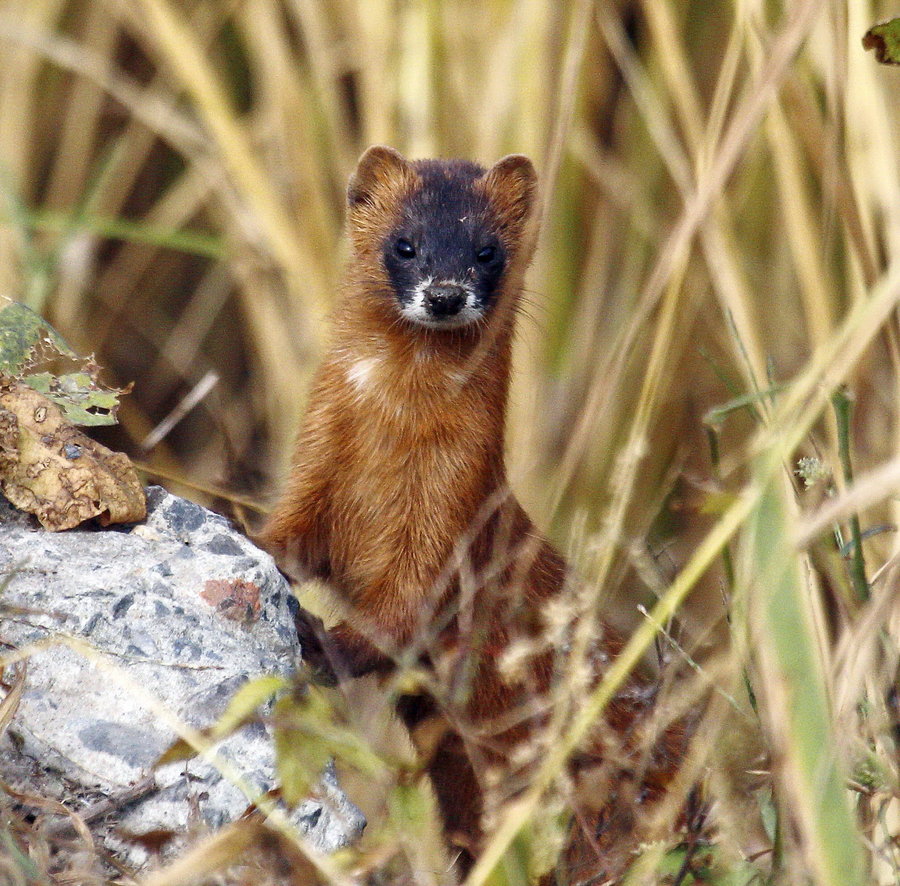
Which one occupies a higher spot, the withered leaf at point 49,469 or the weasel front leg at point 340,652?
the withered leaf at point 49,469

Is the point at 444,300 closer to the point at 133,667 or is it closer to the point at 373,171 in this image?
the point at 373,171

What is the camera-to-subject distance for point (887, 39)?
8.20 ft

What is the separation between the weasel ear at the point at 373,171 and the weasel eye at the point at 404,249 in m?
0.26

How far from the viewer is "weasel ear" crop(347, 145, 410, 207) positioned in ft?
13.5

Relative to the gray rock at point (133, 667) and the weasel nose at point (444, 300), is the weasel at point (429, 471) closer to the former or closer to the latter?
the weasel nose at point (444, 300)

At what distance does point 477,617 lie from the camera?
3.56m

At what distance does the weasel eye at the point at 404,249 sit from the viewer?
3941 mm

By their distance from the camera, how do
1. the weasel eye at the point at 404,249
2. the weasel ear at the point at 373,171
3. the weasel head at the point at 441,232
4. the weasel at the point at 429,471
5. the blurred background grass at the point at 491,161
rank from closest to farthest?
the weasel at the point at 429,471, the weasel head at the point at 441,232, the weasel eye at the point at 404,249, the weasel ear at the point at 373,171, the blurred background grass at the point at 491,161

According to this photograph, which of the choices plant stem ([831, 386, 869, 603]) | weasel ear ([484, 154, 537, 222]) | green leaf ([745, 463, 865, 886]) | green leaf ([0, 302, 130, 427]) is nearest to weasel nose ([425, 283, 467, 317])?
weasel ear ([484, 154, 537, 222])

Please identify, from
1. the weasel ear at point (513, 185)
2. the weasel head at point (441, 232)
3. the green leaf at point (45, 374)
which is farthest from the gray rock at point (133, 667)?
the weasel ear at point (513, 185)

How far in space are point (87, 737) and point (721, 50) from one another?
4.44 metres

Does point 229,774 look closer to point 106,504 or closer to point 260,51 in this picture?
point 106,504

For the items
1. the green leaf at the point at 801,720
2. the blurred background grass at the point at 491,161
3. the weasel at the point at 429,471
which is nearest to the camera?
the green leaf at the point at 801,720

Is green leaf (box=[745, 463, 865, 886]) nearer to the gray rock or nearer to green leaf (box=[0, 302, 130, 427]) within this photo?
the gray rock
